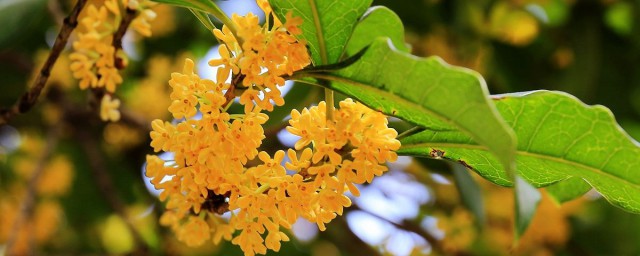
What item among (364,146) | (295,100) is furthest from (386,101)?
(295,100)

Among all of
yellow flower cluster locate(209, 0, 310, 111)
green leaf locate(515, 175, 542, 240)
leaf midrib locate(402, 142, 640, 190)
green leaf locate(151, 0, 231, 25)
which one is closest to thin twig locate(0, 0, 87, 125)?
green leaf locate(151, 0, 231, 25)

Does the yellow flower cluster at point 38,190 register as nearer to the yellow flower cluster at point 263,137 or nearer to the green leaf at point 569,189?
the yellow flower cluster at point 263,137

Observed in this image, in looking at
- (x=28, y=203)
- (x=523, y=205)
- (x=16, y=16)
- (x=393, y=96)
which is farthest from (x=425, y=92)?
(x=28, y=203)

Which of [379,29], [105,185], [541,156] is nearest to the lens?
[541,156]

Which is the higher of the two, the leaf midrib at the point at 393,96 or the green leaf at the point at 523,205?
the green leaf at the point at 523,205

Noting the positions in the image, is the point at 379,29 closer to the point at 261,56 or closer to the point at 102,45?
the point at 261,56

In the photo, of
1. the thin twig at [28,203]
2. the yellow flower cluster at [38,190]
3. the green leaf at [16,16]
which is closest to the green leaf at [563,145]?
the green leaf at [16,16]
